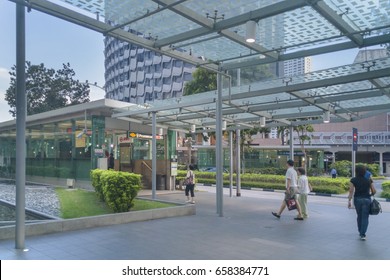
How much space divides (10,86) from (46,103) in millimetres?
3517

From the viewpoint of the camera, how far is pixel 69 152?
18.2 metres

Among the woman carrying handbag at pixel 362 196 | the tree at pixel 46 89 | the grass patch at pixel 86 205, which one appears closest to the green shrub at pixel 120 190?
the grass patch at pixel 86 205

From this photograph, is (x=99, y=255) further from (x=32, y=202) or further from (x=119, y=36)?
(x=32, y=202)

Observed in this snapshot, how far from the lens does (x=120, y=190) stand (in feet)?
32.9

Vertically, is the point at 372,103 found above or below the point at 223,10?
below

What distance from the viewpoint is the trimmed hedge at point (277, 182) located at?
68.9 ft

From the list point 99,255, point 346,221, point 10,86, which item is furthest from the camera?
point 10,86

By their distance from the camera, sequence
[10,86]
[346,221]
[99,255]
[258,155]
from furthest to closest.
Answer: [258,155], [10,86], [346,221], [99,255]

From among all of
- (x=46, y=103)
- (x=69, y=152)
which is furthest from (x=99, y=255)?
(x=46, y=103)

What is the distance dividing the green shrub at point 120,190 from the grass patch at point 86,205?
425 mm

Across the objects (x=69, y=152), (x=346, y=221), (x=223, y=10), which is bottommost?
(x=346, y=221)

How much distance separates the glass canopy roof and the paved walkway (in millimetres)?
3687

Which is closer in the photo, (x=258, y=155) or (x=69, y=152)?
(x=69, y=152)

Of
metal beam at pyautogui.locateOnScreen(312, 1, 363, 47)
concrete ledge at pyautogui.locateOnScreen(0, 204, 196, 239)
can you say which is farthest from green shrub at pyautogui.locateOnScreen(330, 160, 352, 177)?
metal beam at pyautogui.locateOnScreen(312, 1, 363, 47)
